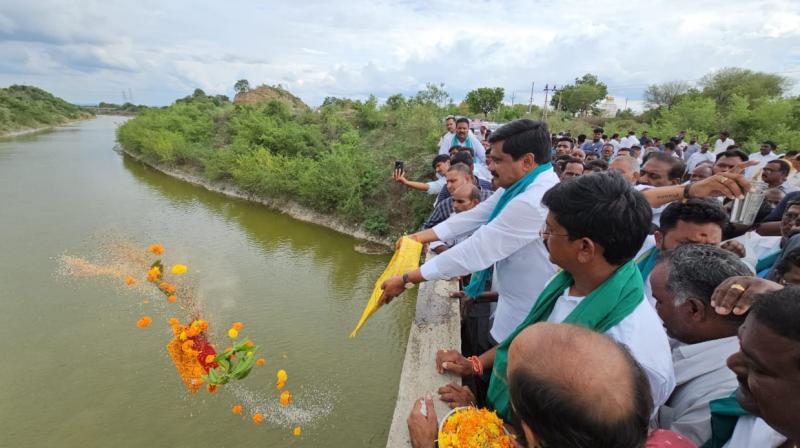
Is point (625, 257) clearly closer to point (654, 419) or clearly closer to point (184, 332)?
point (654, 419)

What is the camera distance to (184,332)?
9.62 ft

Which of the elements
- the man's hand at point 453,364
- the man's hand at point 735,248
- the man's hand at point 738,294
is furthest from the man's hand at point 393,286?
the man's hand at point 735,248

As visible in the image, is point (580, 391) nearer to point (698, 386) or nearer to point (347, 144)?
point (698, 386)

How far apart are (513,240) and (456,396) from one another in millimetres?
943

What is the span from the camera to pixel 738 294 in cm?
136

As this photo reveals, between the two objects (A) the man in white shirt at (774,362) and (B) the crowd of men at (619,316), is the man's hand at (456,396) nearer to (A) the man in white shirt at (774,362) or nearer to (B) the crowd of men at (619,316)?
(B) the crowd of men at (619,316)

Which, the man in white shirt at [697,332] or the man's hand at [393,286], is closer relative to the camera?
the man in white shirt at [697,332]

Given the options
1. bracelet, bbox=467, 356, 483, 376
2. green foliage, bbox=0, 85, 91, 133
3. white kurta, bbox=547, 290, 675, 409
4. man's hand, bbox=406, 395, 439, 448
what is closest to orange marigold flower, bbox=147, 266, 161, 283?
man's hand, bbox=406, 395, 439, 448

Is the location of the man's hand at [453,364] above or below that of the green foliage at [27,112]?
below

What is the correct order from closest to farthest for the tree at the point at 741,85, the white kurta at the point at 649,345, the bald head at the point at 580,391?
1. the bald head at the point at 580,391
2. the white kurta at the point at 649,345
3. the tree at the point at 741,85

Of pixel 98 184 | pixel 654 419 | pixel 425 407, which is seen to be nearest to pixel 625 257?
pixel 654 419

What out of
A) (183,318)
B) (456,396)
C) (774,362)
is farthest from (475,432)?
(183,318)

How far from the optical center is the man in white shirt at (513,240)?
2148mm

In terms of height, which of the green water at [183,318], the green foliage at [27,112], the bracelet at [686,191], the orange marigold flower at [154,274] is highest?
the green foliage at [27,112]
